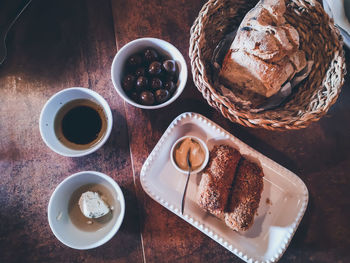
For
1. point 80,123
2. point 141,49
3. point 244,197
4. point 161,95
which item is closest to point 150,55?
point 141,49

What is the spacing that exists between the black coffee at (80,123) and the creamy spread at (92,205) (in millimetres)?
186

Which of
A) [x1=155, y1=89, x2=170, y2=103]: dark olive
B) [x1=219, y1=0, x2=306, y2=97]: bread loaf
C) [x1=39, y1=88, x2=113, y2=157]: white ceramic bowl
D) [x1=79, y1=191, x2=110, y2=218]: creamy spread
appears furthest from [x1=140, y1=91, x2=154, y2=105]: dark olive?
[x1=79, y1=191, x2=110, y2=218]: creamy spread

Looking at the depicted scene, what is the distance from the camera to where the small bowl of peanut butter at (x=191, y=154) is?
38.8 inches

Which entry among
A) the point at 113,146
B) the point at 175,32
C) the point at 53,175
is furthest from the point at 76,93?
the point at 175,32

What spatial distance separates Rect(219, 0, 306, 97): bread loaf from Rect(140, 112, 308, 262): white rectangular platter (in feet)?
0.72

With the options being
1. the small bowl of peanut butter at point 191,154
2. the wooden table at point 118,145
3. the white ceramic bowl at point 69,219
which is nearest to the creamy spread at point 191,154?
the small bowl of peanut butter at point 191,154

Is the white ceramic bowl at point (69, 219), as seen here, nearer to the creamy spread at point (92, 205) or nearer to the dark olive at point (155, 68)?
the creamy spread at point (92, 205)

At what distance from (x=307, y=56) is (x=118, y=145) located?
801 millimetres

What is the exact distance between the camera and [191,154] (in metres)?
0.98

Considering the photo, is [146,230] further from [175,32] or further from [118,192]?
[175,32]

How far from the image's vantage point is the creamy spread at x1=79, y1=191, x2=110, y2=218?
0.96 m

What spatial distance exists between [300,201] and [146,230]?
602 mm

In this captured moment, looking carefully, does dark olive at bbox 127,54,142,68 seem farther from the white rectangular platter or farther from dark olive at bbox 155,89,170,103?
the white rectangular platter

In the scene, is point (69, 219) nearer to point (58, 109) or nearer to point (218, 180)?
point (58, 109)
